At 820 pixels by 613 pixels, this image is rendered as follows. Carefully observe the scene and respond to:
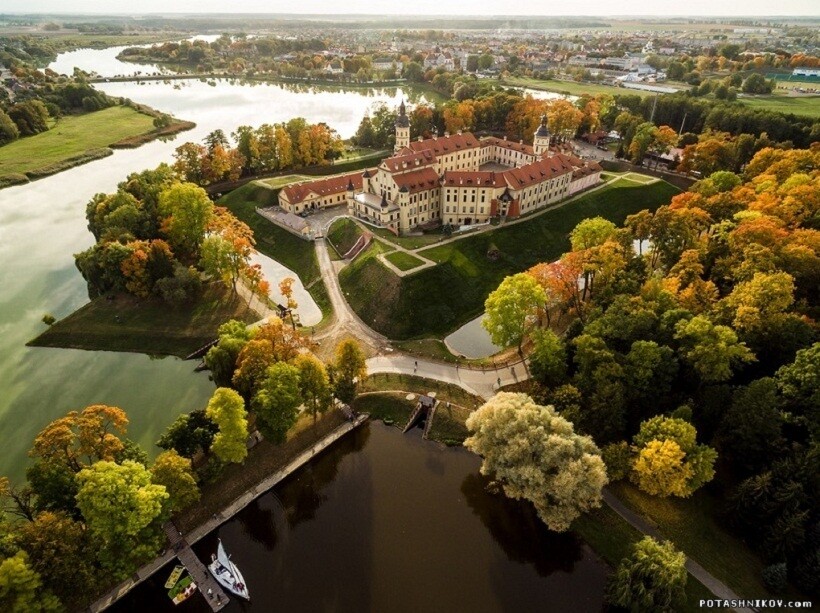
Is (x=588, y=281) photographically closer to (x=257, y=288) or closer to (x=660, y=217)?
(x=660, y=217)

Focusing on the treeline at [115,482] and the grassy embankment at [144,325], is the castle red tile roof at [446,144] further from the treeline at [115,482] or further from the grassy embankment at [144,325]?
the treeline at [115,482]

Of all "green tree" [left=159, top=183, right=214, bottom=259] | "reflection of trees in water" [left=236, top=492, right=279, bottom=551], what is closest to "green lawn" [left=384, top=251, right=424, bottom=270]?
"green tree" [left=159, top=183, right=214, bottom=259]

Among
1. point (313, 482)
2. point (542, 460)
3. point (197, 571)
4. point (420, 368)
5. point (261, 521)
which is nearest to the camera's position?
point (197, 571)

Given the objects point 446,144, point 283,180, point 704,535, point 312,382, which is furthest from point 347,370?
point 446,144

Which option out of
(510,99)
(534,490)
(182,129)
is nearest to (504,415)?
(534,490)

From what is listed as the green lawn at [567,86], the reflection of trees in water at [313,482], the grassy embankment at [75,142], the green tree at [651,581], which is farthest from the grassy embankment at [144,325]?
the green lawn at [567,86]

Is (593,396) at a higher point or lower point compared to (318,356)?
higher

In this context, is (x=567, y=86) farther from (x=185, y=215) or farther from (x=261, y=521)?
(x=261, y=521)
